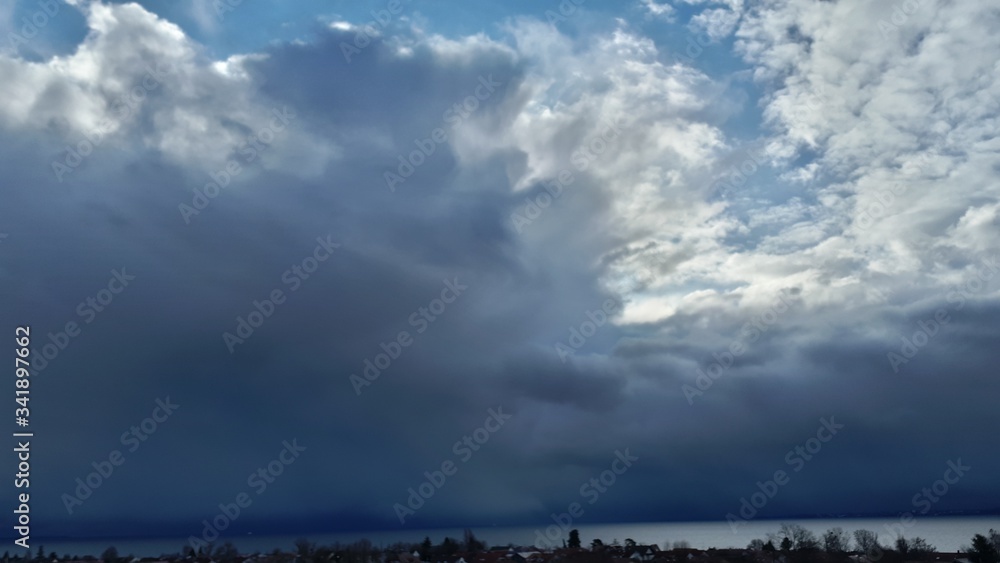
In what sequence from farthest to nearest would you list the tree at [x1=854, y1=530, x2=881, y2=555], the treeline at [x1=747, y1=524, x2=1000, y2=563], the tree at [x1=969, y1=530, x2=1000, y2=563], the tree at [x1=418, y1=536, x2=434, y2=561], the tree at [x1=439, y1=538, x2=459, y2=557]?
the tree at [x1=439, y1=538, x2=459, y2=557] < the tree at [x1=418, y1=536, x2=434, y2=561] < the tree at [x1=854, y1=530, x2=881, y2=555] < the treeline at [x1=747, y1=524, x2=1000, y2=563] < the tree at [x1=969, y1=530, x2=1000, y2=563]

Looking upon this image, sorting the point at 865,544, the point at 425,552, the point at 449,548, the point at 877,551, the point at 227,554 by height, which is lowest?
the point at 227,554

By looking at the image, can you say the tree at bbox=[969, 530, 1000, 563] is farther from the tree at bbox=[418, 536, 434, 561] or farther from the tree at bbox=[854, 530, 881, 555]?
the tree at bbox=[418, 536, 434, 561]

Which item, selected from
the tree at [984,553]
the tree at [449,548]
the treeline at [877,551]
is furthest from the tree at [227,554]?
the tree at [984,553]

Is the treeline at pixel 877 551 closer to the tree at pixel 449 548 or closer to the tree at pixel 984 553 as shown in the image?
the tree at pixel 984 553

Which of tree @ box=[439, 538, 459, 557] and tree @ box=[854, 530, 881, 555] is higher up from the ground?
tree @ box=[854, 530, 881, 555]

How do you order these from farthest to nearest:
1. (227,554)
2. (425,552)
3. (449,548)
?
(449,548)
(425,552)
(227,554)

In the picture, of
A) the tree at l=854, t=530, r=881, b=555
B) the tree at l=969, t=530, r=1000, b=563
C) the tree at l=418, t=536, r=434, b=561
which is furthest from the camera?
the tree at l=418, t=536, r=434, b=561

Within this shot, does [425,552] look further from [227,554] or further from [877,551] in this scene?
[877,551]

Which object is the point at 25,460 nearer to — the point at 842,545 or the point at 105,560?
the point at 105,560

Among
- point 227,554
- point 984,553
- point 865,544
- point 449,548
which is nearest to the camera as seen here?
point 984,553

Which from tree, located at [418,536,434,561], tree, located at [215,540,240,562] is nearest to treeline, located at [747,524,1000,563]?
tree, located at [418,536,434,561]

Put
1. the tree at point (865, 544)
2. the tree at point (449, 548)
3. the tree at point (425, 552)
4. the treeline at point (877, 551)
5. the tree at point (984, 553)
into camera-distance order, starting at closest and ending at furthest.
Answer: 1. the tree at point (984, 553)
2. the treeline at point (877, 551)
3. the tree at point (865, 544)
4. the tree at point (425, 552)
5. the tree at point (449, 548)

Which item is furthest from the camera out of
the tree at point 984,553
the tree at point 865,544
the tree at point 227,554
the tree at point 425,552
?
the tree at point 425,552

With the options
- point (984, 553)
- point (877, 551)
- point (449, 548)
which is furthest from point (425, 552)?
point (984, 553)
